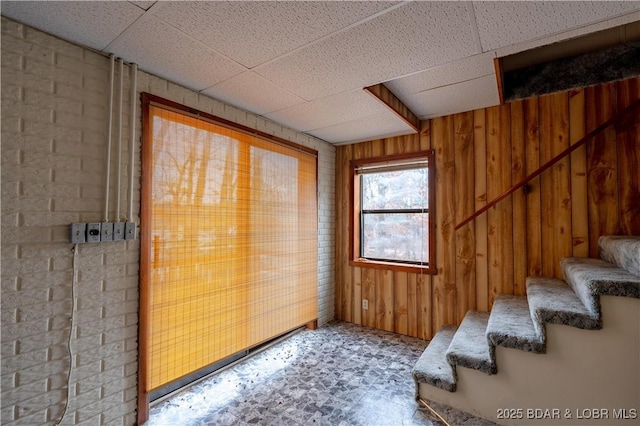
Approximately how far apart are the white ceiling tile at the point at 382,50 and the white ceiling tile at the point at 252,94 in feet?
0.36

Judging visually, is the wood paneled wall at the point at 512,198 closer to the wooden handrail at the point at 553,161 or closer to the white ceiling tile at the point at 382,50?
the wooden handrail at the point at 553,161

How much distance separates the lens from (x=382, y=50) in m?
1.69

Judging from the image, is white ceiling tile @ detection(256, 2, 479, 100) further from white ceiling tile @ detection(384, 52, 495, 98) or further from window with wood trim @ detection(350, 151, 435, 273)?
window with wood trim @ detection(350, 151, 435, 273)

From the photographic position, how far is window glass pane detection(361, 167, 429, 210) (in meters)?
3.14

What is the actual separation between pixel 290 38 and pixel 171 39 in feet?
2.21

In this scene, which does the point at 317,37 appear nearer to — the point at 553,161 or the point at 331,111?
the point at 331,111

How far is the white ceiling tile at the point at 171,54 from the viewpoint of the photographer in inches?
59.8

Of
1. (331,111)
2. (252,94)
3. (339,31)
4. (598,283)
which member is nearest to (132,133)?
(252,94)

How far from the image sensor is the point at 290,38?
5.14 ft

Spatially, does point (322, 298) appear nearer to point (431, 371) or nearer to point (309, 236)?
point (309, 236)

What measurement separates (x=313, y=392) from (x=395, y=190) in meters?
2.23

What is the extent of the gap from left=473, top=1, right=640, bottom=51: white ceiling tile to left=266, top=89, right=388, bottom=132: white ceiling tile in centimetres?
92

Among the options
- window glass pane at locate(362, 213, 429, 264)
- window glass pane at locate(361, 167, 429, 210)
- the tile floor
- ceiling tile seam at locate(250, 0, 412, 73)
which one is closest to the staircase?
the tile floor

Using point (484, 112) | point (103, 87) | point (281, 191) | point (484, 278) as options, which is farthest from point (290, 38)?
point (484, 278)
